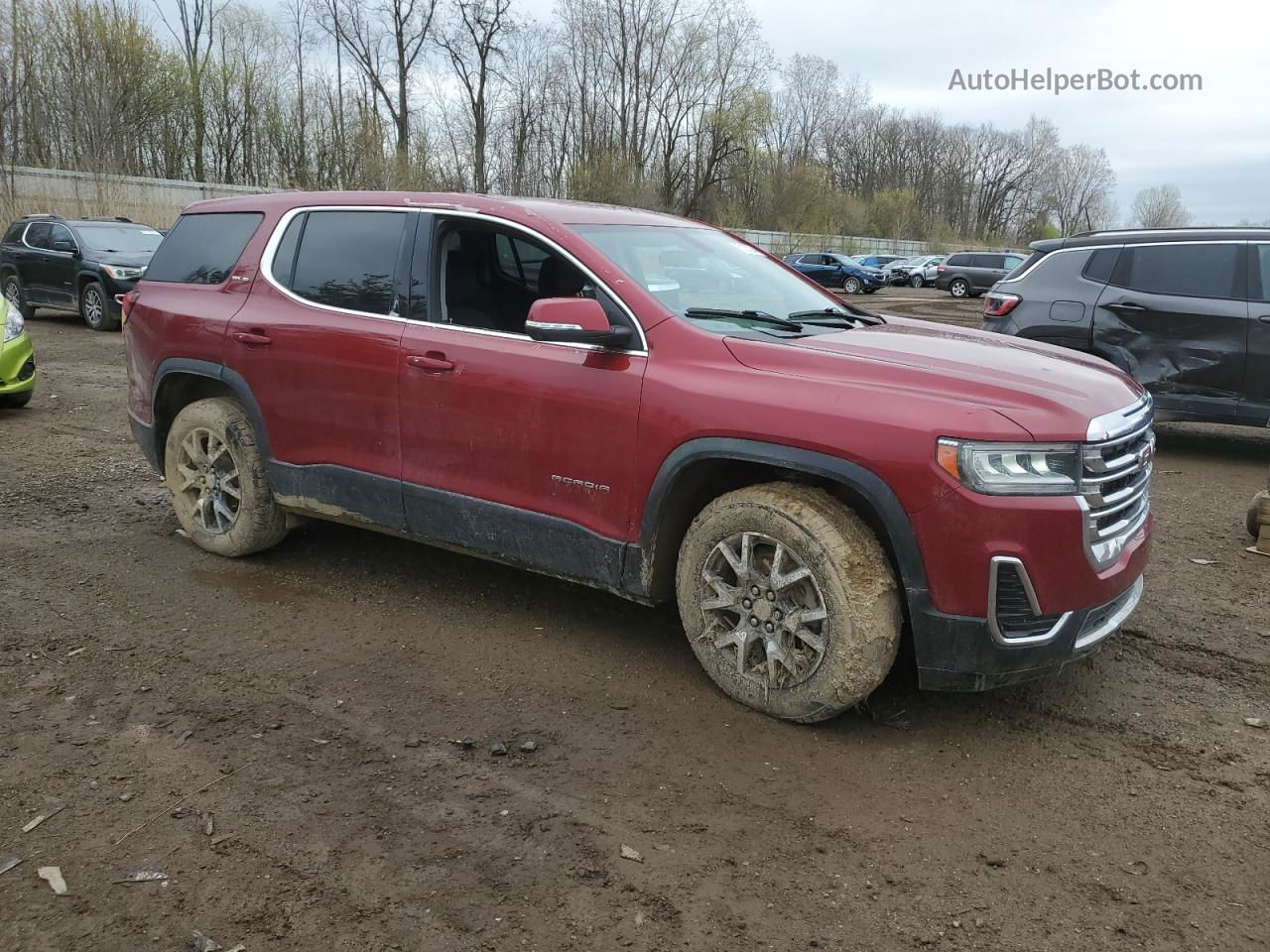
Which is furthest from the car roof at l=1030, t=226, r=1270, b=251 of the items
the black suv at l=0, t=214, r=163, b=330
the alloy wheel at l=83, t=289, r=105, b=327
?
the alloy wheel at l=83, t=289, r=105, b=327

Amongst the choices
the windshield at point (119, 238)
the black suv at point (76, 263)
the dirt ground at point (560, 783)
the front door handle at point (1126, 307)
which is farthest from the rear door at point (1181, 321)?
the windshield at point (119, 238)

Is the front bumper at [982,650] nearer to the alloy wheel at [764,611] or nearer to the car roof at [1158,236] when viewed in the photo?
the alloy wheel at [764,611]

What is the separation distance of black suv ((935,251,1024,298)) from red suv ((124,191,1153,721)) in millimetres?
33260

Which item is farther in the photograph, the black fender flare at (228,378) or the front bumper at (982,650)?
the black fender flare at (228,378)

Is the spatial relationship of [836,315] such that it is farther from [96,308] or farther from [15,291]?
[15,291]

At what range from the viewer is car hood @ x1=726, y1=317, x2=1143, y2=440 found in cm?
331

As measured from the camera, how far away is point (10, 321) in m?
9.13

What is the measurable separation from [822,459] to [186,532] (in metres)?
3.73

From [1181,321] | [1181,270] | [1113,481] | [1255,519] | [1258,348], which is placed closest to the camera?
[1113,481]

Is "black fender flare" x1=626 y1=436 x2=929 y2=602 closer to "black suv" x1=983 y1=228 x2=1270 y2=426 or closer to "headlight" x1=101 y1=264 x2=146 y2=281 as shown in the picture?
"black suv" x1=983 y1=228 x2=1270 y2=426

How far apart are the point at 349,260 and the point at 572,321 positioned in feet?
5.10

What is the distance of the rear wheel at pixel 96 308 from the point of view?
53.5 ft

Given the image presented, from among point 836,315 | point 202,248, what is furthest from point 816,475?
point 202,248

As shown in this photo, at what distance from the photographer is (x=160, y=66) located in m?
42.6
